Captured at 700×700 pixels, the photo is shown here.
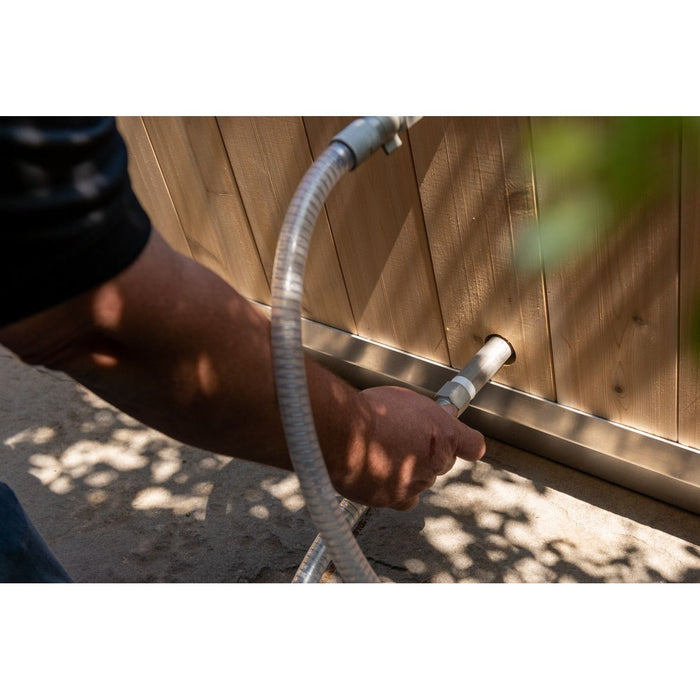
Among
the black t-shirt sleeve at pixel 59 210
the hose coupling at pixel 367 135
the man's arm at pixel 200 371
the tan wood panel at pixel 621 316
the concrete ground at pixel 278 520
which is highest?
the black t-shirt sleeve at pixel 59 210

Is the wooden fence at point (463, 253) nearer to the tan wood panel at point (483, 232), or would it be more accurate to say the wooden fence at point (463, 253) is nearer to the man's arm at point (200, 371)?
the tan wood panel at point (483, 232)

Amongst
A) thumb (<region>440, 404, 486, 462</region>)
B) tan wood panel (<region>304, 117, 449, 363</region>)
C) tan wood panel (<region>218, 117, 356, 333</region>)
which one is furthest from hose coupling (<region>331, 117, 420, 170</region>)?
tan wood panel (<region>218, 117, 356, 333</region>)

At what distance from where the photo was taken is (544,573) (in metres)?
2.07

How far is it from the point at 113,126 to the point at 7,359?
2.45m

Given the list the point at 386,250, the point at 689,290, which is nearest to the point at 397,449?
the point at 689,290

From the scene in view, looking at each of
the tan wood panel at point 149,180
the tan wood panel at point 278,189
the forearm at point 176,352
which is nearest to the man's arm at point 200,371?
the forearm at point 176,352

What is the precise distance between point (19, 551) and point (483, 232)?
3.97 ft

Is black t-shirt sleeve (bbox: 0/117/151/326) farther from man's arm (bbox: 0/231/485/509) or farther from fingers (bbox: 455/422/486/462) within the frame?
fingers (bbox: 455/422/486/462)

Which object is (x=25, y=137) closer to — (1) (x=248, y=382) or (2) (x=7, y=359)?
(1) (x=248, y=382)

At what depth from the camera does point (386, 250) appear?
2223 millimetres

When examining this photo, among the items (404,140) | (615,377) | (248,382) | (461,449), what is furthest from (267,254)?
(248,382)

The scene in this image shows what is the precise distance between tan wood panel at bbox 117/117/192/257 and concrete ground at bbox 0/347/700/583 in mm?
677

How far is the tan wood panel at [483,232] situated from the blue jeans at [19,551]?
3.77 ft

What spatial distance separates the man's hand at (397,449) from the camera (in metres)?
1.19
